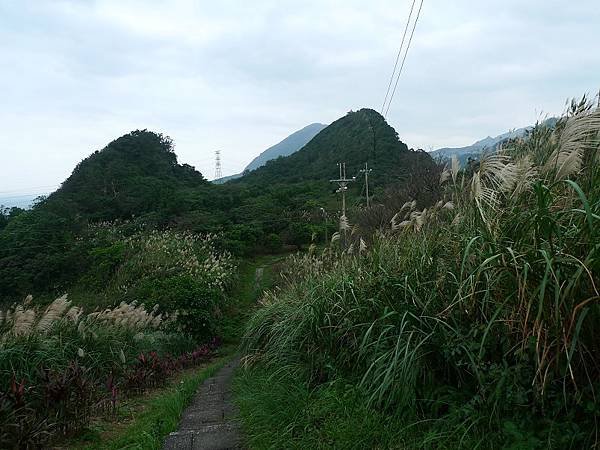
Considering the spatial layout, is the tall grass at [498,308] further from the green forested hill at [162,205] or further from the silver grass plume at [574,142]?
the green forested hill at [162,205]

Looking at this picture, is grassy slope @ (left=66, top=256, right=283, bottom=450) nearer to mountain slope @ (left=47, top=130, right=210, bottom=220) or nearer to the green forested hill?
the green forested hill

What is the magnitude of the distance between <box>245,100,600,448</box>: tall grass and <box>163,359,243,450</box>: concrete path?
2.92 feet

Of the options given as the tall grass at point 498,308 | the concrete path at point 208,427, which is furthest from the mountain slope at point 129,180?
the tall grass at point 498,308

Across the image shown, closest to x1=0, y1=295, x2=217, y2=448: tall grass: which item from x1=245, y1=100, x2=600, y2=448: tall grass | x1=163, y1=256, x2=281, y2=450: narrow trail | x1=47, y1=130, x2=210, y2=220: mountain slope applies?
x1=163, y1=256, x2=281, y2=450: narrow trail

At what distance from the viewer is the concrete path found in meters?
4.06

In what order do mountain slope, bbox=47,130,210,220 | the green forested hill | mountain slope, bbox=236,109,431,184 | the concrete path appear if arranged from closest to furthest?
the concrete path → the green forested hill → mountain slope, bbox=47,130,210,220 → mountain slope, bbox=236,109,431,184

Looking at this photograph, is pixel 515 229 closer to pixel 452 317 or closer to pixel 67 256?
pixel 452 317

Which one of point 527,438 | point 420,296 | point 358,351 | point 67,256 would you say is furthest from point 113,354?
point 67,256

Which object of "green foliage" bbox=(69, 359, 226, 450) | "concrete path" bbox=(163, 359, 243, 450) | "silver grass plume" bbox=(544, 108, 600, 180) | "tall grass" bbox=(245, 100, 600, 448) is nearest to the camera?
"tall grass" bbox=(245, 100, 600, 448)

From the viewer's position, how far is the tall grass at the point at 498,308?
98.0 inches

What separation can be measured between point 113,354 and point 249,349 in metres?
2.84

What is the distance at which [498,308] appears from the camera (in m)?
2.74

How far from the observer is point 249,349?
6883mm

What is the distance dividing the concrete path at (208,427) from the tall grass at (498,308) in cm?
89
